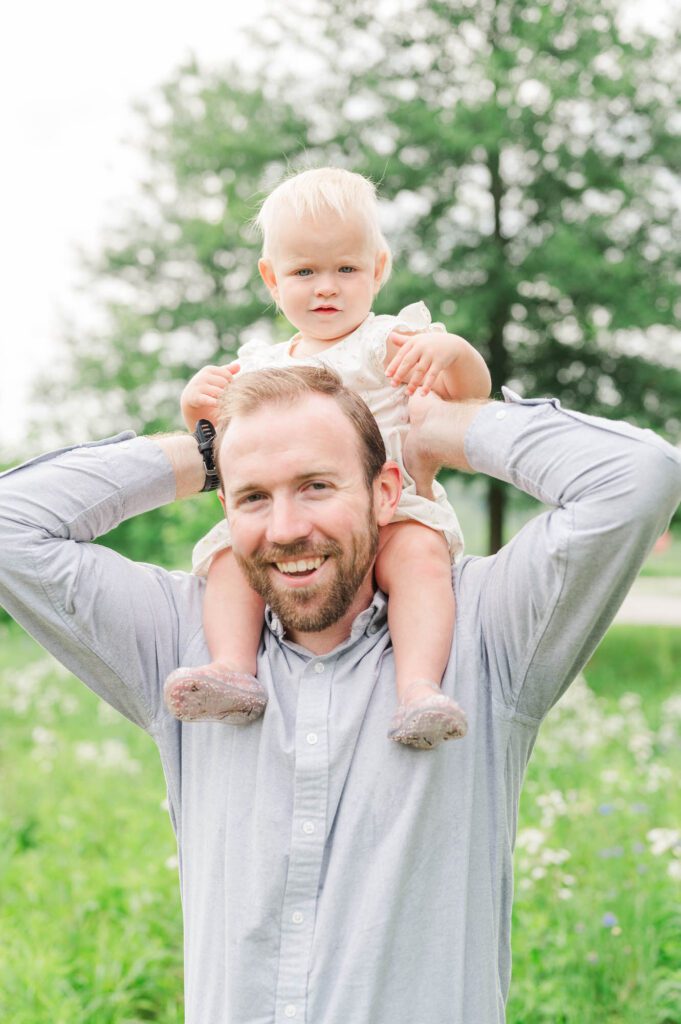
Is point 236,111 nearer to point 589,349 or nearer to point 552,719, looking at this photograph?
point 589,349

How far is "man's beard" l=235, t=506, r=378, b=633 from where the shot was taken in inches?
77.5

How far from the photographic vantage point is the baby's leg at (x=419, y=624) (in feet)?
6.02

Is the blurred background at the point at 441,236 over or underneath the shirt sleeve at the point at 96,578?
over

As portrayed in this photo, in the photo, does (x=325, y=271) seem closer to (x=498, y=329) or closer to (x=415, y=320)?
(x=415, y=320)

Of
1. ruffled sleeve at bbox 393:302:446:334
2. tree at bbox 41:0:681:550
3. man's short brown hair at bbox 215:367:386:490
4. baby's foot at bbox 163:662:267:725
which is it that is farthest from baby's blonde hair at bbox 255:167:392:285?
tree at bbox 41:0:681:550

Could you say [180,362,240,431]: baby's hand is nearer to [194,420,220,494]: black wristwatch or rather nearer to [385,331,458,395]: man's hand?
[194,420,220,494]: black wristwatch

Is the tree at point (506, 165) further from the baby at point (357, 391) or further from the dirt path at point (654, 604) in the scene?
the baby at point (357, 391)

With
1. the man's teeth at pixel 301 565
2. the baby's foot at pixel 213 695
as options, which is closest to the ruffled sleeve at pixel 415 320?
the man's teeth at pixel 301 565

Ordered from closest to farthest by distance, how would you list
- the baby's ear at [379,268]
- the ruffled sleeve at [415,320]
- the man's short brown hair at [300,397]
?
the man's short brown hair at [300,397], the ruffled sleeve at [415,320], the baby's ear at [379,268]

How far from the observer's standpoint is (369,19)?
42.3 feet

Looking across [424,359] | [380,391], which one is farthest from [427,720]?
[380,391]

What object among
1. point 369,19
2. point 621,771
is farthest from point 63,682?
point 369,19

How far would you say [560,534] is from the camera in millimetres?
1806

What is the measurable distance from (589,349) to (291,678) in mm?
11354
